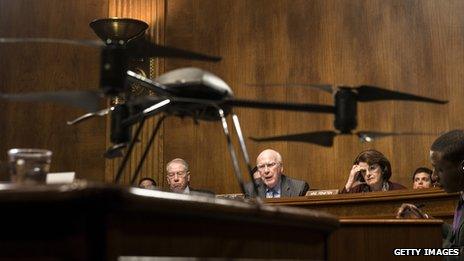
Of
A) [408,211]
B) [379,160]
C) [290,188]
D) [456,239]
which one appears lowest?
[456,239]

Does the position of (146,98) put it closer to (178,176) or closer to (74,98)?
(74,98)

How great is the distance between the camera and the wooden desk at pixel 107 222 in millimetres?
1084

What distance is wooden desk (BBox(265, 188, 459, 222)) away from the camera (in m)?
4.26

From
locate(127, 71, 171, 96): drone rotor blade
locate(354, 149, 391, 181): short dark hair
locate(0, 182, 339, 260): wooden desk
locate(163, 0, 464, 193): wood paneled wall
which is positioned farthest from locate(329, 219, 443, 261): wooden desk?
locate(163, 0, 464, 193): wood paneled wall

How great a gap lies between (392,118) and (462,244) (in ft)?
13.5

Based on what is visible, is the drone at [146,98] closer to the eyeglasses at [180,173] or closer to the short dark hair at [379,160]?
the short dark hair at [379,160]

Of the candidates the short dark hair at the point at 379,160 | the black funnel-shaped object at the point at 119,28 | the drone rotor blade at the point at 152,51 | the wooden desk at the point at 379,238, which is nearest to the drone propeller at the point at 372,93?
the drone rotor blade at the point at 152,51

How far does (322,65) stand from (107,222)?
6.72 m

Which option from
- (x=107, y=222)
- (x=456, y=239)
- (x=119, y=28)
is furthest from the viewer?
(x=119, y=28)

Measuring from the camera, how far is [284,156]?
771cm

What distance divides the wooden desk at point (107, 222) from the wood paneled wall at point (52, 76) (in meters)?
7.09

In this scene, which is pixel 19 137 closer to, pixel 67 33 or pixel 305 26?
pixel 67 33

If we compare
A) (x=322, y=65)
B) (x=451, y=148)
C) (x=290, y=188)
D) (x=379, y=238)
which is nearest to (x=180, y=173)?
(x=290, y=188)

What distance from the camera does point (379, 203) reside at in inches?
181
